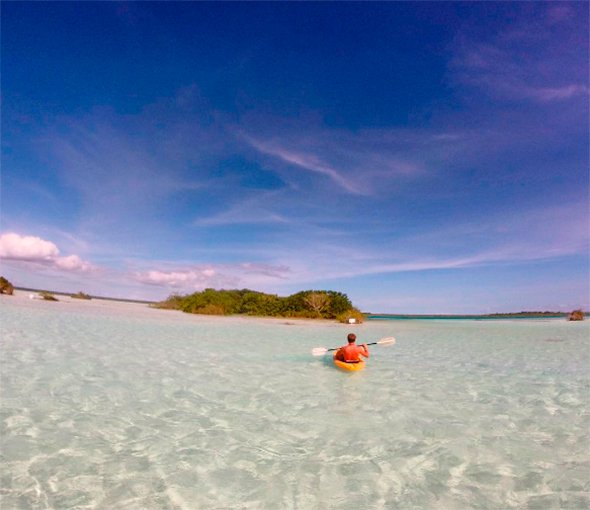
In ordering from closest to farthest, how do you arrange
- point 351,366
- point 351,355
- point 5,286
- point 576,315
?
point 351,366 → point 351,355 → point 5,286 → point 576,315

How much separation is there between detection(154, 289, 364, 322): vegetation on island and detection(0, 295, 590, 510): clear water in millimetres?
32791

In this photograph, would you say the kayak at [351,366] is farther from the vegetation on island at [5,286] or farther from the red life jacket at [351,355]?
the vegetation on island at [5,286]

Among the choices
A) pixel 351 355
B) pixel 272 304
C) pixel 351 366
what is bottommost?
pixel 351 366

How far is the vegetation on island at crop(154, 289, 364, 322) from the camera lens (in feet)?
152

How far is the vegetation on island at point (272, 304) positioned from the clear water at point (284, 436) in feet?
108

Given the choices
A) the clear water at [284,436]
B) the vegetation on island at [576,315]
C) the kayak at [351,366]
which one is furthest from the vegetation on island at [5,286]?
the vegetation on island at [576,315]

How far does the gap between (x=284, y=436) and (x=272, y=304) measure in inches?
1665

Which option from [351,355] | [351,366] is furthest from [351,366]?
[351,355]

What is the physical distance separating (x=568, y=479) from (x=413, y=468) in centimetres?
226

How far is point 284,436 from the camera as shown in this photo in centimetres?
695

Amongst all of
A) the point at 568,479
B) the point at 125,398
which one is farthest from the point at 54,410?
the point at 568,479

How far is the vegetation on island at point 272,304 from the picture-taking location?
46478mm

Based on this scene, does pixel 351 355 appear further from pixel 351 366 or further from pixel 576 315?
pixel 576 315

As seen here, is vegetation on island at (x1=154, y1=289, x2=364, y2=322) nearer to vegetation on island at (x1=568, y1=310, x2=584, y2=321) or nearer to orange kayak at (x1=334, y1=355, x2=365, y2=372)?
orange kayak at (x1=334, y1=355, x2=365, y2=372)
